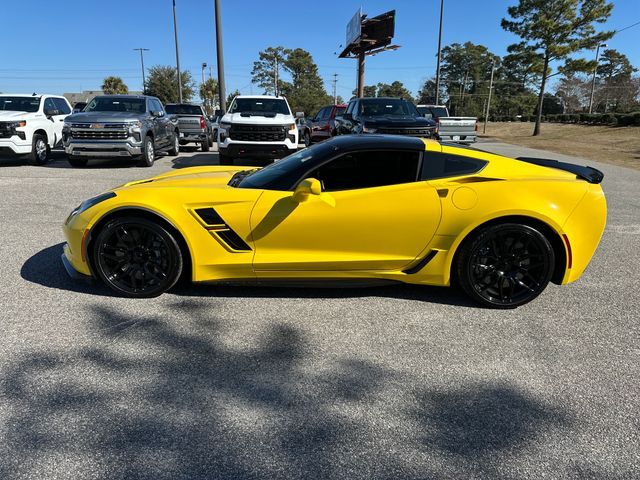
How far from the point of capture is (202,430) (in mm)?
2285

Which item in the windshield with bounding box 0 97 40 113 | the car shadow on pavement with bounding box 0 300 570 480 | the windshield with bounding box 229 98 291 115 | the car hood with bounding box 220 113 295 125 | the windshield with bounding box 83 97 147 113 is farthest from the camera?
the windshield with bounding box 229 98 291 115

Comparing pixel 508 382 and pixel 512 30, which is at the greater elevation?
pixel 512 30

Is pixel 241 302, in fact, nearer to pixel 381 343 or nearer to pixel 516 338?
pixel 381 343

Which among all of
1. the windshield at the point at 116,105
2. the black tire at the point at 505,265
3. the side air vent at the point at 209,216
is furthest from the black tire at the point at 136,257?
the windshield at the point at 116,105

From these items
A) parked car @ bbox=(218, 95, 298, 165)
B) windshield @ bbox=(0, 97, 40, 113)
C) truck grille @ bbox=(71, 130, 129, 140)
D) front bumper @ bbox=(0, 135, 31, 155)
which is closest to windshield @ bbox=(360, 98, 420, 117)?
parked car @ bbox=(218, 95, 298, 165)

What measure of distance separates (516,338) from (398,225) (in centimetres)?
116

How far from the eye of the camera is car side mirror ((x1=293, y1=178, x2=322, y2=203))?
344 cm

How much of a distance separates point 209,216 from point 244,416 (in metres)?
1.69

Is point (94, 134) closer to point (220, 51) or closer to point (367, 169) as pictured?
point (220, 51)

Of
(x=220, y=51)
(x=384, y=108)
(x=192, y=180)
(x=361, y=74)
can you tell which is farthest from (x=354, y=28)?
(x=192, y=180)

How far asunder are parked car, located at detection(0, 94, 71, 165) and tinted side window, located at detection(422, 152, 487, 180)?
11206 mm

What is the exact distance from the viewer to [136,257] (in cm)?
374

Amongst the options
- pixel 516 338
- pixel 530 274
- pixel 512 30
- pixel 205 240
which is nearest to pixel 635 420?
pixel 516 338

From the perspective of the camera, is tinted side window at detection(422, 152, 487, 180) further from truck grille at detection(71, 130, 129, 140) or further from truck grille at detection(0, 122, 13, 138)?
truck grille at detection(0, 122, 13, 138)
